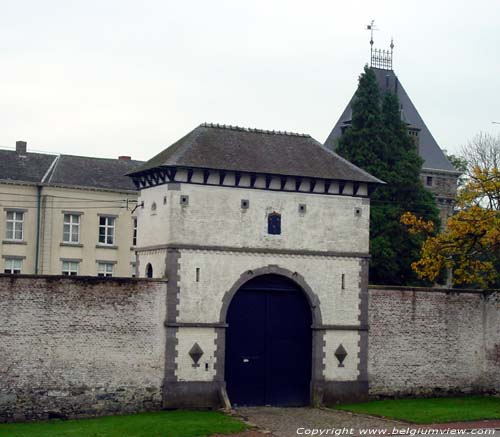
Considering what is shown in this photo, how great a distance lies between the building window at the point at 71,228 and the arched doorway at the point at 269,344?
99.2 ft

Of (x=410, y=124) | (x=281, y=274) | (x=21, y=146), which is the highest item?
(x=410, y=124)

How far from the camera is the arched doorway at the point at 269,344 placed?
33438 millimetres

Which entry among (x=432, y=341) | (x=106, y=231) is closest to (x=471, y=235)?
(x=432, y=341)

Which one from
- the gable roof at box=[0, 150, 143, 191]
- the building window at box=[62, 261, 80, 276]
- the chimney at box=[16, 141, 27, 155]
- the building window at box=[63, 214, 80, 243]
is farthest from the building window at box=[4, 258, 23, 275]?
the chimney at box=[16, 141, 27, 155]


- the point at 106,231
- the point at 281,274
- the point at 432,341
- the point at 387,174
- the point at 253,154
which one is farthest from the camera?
the point at 106,231

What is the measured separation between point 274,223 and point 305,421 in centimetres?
652

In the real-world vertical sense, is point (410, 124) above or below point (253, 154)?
above

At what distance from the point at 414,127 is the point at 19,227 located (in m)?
24.3

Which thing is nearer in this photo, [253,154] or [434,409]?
[434,409]

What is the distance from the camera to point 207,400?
Answer: 3244 centimetres

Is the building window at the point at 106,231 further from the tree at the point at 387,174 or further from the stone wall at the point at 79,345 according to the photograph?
the stone wall at the point at 79,345

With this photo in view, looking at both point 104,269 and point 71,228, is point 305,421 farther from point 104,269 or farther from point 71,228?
point 104,269

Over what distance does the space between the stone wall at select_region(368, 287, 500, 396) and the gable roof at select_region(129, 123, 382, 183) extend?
4.28m

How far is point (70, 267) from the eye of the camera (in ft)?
204
